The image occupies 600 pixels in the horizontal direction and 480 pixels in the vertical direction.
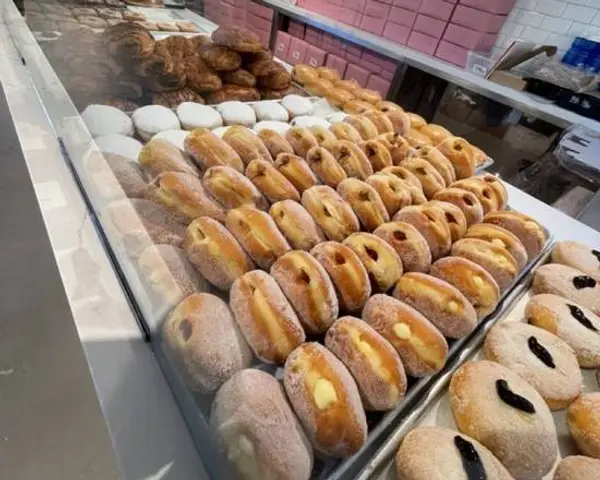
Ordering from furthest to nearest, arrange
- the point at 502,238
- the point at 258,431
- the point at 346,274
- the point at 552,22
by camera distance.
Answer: the point at 552,22, the point at 502,238, the point at 346,274, the point at 258,431

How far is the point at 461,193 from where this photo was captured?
3.12 ft

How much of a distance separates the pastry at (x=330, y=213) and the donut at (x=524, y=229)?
421 mm

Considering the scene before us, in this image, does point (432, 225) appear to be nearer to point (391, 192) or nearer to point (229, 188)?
point (391, 192)

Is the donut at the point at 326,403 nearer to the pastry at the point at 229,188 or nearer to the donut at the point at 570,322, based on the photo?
the pastry at the point at 229,188

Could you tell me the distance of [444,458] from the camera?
53cm

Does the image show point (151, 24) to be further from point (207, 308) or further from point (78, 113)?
point (207, 308)

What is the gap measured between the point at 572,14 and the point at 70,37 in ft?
9.47

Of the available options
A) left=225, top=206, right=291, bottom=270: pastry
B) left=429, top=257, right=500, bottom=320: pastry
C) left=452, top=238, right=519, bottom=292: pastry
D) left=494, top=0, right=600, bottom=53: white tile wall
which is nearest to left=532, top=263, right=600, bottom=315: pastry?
left=452, top=238, right=519, bottom=292: pastry

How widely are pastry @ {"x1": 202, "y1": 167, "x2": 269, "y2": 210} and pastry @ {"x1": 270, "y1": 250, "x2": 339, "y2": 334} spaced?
18 cm

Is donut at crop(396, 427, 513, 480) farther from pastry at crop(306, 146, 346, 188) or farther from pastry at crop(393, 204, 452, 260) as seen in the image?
pastry at crop(306, 146, 346, 188)

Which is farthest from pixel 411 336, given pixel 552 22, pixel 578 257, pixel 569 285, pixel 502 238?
pixel 552 22

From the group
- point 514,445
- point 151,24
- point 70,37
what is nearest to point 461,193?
point 514,445

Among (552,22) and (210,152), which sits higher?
(552,22)

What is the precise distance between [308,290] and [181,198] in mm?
312
